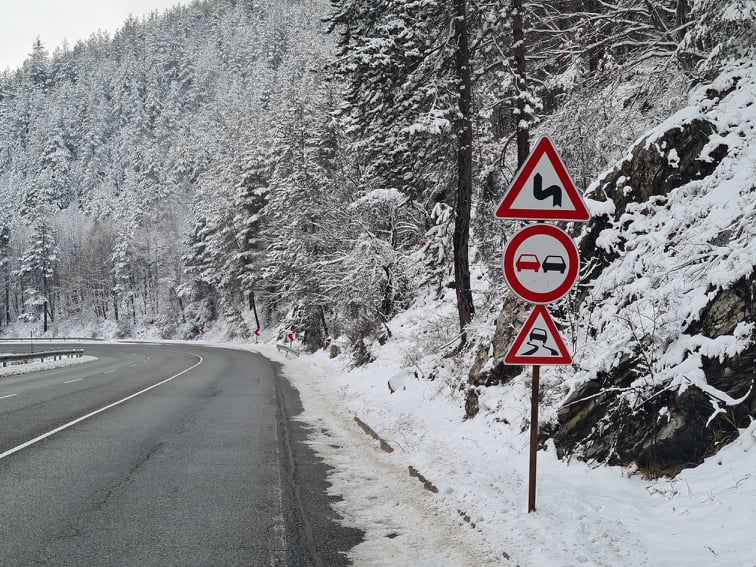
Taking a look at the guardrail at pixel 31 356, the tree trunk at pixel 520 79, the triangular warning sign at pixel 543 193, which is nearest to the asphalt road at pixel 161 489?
the triangular warning sign at pixel 543 193

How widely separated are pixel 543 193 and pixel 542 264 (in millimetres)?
658

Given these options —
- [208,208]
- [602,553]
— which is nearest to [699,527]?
[602,553]

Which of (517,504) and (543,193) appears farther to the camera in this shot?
(517,504)

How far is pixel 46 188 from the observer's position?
123688 millimetres

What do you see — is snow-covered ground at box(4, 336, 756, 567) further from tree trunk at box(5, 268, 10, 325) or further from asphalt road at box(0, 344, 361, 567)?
tree trunk at box(5, 268, 10, 325)

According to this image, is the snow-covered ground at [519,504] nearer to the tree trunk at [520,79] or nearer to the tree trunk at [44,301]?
the tree trunk at [520,79]

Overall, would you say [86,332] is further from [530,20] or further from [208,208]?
[530,20]

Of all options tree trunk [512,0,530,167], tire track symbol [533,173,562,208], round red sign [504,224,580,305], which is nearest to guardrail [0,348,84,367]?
tree trunk [512,0,530,167]

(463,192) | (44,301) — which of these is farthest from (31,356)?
(44,301)

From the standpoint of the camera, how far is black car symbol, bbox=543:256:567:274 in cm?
461

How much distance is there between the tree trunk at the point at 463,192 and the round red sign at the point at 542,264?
7128mm

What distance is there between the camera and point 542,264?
463 centimetres

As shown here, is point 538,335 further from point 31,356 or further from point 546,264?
point 31,356

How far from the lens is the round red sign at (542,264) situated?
181 inches
